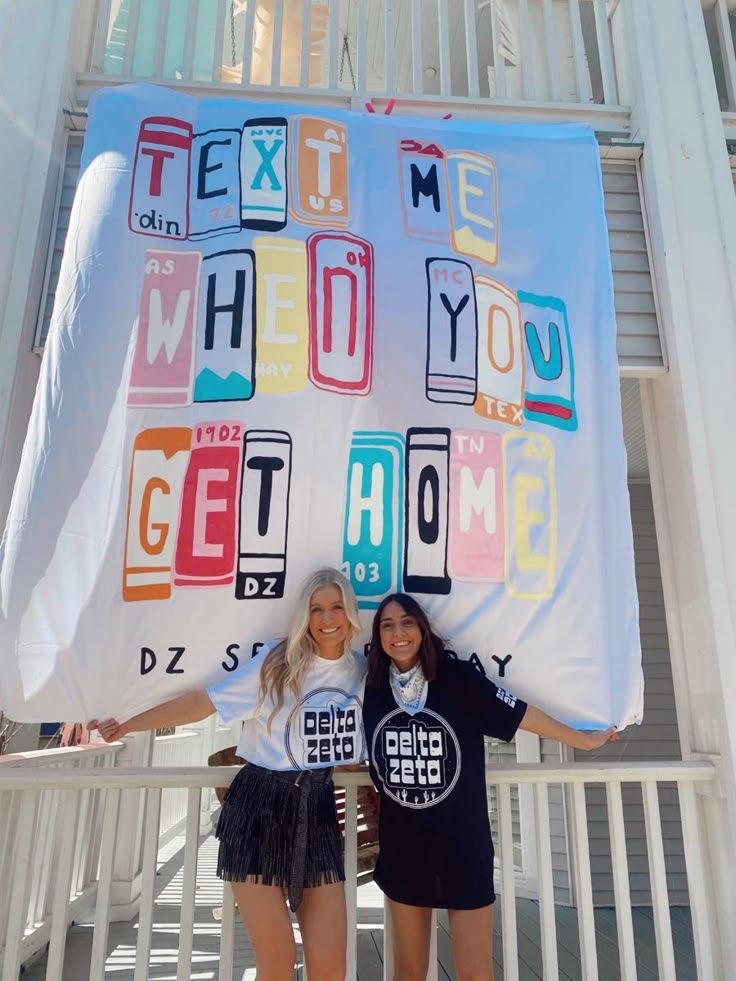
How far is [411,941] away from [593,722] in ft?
2.68

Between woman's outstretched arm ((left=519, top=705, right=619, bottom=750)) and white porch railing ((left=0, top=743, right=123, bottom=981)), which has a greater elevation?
woman's outstretched arm ((left=519, top=705, right=619, bottom=750))

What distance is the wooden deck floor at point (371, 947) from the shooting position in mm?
2994

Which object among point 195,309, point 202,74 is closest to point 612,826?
point 195,309

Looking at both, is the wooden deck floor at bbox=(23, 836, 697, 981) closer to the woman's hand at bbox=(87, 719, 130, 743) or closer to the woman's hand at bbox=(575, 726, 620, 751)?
the woman's hand at bbox=(575, 726, 620, 751)

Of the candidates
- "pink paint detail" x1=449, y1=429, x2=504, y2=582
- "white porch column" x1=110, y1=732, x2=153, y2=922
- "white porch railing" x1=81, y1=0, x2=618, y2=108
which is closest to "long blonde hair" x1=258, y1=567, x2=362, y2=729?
"pink paint detail" x1=449, y1=429, x2=504, y2=582

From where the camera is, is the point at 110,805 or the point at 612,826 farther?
the point at 612,826

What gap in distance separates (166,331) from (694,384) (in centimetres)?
198

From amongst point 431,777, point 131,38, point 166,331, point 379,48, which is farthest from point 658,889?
point 379,48

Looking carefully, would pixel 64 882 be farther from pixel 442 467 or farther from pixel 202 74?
pixel 202 74

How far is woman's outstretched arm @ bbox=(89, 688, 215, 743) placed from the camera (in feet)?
6.74

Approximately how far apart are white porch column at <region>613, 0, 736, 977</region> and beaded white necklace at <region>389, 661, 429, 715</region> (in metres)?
1.16

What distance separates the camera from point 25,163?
114 inches

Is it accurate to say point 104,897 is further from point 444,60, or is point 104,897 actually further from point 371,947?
point 444,60

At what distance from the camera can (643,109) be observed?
124 inches
